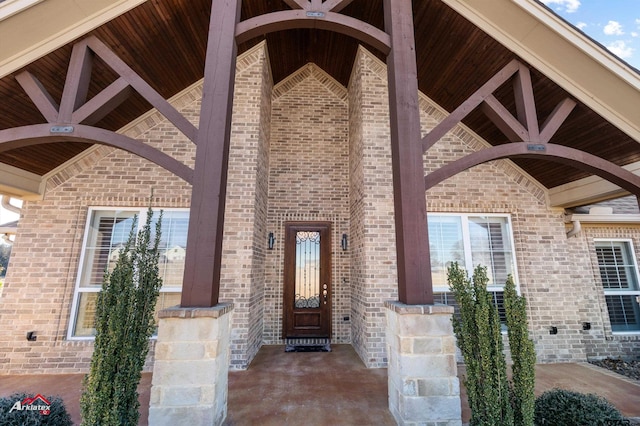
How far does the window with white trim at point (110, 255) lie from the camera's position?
466 cm

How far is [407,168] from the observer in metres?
2.96

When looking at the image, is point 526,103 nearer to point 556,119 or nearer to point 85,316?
point 556,119

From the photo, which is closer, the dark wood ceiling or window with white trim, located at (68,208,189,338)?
the dark wood ceiling

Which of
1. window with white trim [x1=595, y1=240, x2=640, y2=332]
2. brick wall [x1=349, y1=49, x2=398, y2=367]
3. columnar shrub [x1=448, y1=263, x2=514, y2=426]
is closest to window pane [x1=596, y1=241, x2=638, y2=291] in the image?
window with white trim [x1=595, y1=240, x2=640, y2=332]

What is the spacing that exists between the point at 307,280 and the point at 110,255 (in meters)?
3.41

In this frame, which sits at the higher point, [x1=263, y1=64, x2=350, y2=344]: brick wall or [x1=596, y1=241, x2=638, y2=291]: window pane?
[x1=263, y1=64, x2=350, y2=344]: brick wall

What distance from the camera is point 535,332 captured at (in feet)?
16.5

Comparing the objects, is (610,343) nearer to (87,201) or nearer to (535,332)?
(535,332)

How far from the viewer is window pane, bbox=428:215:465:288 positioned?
518cm

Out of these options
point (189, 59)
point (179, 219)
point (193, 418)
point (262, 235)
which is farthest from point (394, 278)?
point (189, 59)

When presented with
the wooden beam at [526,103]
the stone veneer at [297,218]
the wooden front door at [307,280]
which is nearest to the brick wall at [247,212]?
the stone veneer at [297,218]

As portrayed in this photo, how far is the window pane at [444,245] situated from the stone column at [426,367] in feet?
8.78

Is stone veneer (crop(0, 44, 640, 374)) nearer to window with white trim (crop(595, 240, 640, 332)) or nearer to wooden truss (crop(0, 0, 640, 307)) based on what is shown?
window with white trim (crop(595, 240, 640, 332))
